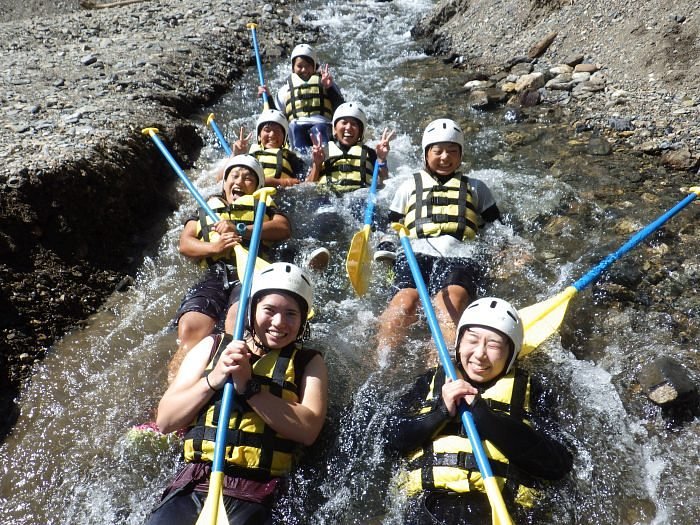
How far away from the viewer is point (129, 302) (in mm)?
5273

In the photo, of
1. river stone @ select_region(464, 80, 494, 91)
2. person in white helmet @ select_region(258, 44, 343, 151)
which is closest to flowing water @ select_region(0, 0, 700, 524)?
person in white helmet @ select_region(258, 44, 343, 151)

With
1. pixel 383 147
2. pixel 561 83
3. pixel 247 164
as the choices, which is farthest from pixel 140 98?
pixel 561 83

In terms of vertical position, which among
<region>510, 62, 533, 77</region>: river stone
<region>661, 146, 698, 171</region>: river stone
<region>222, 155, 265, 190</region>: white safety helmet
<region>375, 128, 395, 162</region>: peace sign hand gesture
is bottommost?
<region>661, 146, 698, 171</region>: river stone

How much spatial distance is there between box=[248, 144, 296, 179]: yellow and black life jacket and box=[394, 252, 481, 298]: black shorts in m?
2.53

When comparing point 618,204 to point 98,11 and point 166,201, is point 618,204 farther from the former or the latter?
point 98,11

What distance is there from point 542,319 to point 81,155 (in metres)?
4.59

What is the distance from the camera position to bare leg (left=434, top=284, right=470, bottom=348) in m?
4.50

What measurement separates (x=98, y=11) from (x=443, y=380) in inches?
544

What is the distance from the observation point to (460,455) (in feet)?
10.4

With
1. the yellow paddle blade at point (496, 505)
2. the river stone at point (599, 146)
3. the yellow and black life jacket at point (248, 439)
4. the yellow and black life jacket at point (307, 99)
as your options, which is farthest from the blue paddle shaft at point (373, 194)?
the yellow paddle blade at point (496, 505)

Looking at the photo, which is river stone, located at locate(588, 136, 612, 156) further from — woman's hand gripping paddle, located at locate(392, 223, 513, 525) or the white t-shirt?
woman's hand gripping paddle, located at locate(392, 223, 513, 525)

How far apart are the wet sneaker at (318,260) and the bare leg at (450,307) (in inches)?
47.7

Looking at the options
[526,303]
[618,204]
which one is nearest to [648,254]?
[618,204]

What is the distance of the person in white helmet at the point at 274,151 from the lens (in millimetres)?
6957
